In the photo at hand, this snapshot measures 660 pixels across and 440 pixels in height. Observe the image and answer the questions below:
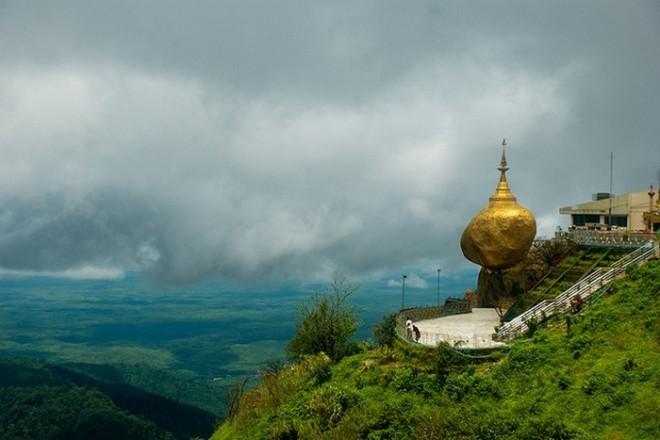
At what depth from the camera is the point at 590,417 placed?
21.1 meters

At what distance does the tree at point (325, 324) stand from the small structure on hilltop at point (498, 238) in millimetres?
8696

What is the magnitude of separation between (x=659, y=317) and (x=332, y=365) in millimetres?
13667

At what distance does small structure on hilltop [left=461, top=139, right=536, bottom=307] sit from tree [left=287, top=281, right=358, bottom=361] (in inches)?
342

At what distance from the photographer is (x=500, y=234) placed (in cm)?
3888

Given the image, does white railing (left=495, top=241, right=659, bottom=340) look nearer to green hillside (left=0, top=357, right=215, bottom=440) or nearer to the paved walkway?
the paved walkway

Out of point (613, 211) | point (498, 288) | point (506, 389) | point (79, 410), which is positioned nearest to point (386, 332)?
point (506, 389)

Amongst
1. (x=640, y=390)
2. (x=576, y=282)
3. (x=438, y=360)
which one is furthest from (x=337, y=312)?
(x=640, y=390)

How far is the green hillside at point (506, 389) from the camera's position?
69.7ft

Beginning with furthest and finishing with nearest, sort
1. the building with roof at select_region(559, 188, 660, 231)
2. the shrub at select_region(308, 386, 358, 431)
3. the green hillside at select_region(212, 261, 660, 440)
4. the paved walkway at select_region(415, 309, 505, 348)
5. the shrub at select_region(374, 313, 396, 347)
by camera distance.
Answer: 1. the building with roof at select_region(559, 188, 660, 231)
2. the shrub at select_region(374, 313, 396, 347)
3. the paved walkway at select_region(415, 309, 505, 348)
4. the shrub at select_region(308, 386, 358, 431)
5. the green hillside at select_region(212, 261, 660, 440)

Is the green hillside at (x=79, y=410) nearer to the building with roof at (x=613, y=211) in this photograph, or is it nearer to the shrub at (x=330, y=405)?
the building with roof at (x=613, y=211)

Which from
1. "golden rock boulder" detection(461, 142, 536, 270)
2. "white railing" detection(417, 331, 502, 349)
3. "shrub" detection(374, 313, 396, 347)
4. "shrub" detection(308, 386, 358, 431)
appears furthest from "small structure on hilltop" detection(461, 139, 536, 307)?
"shrub" detection(308, 386, 358, 431)

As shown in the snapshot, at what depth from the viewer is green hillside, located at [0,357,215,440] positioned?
91.0 m

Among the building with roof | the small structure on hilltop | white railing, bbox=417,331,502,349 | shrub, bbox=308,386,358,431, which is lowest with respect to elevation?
shrub, bbox=308,386,358,431

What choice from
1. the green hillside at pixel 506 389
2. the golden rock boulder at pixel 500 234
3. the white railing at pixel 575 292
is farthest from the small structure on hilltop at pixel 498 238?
the green hillside at pixel 506 389
